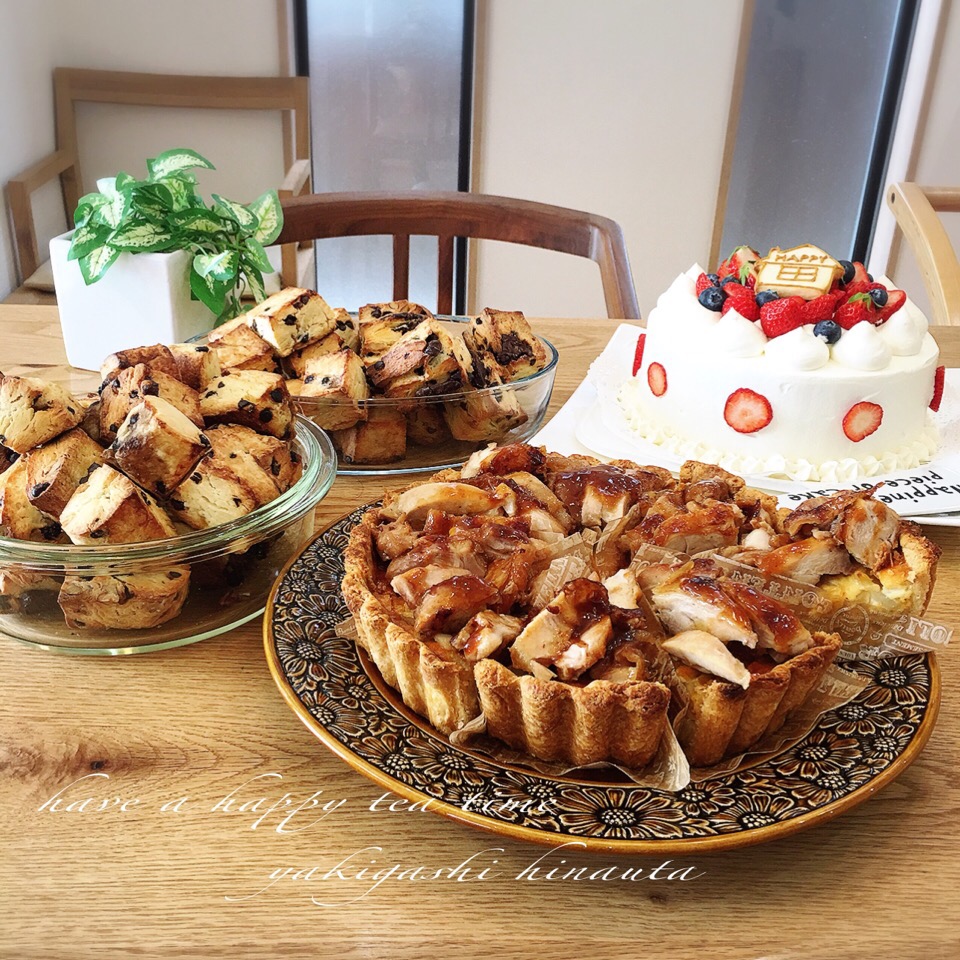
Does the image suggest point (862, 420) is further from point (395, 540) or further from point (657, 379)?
point (395, 540)

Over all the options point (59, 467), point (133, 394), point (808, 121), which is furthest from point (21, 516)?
point (808, 121)

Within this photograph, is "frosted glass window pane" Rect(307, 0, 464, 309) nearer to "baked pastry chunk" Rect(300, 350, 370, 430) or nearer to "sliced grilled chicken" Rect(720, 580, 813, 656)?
"baked pastry chunk" Rect(300, 350, 370, 430)

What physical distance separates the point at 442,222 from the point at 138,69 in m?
2.47

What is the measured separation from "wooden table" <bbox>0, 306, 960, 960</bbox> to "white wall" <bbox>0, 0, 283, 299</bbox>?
3417 mm

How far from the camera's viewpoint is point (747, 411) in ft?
4.94

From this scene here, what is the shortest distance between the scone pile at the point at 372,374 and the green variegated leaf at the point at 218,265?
0.23m

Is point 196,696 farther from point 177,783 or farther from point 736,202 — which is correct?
point 736,202

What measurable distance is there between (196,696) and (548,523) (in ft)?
1.18

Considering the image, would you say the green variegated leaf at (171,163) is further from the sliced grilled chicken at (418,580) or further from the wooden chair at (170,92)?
the wooden chair at (170,92)

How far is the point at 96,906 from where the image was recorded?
669 mm

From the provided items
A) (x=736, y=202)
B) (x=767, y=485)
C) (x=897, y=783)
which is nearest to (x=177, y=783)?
(x=897, y=783)

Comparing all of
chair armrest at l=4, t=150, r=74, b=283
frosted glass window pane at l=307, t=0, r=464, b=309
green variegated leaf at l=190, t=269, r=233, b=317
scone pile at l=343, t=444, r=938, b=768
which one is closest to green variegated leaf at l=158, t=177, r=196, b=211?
green variegated leaf at l=190, t=269, r=233, b=317

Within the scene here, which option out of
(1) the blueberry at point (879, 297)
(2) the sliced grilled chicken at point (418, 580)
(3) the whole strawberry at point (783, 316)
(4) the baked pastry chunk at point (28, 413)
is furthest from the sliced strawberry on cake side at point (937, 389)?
(4) the baked pastry chunk at point (28, 413)

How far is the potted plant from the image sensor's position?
1516 mm
